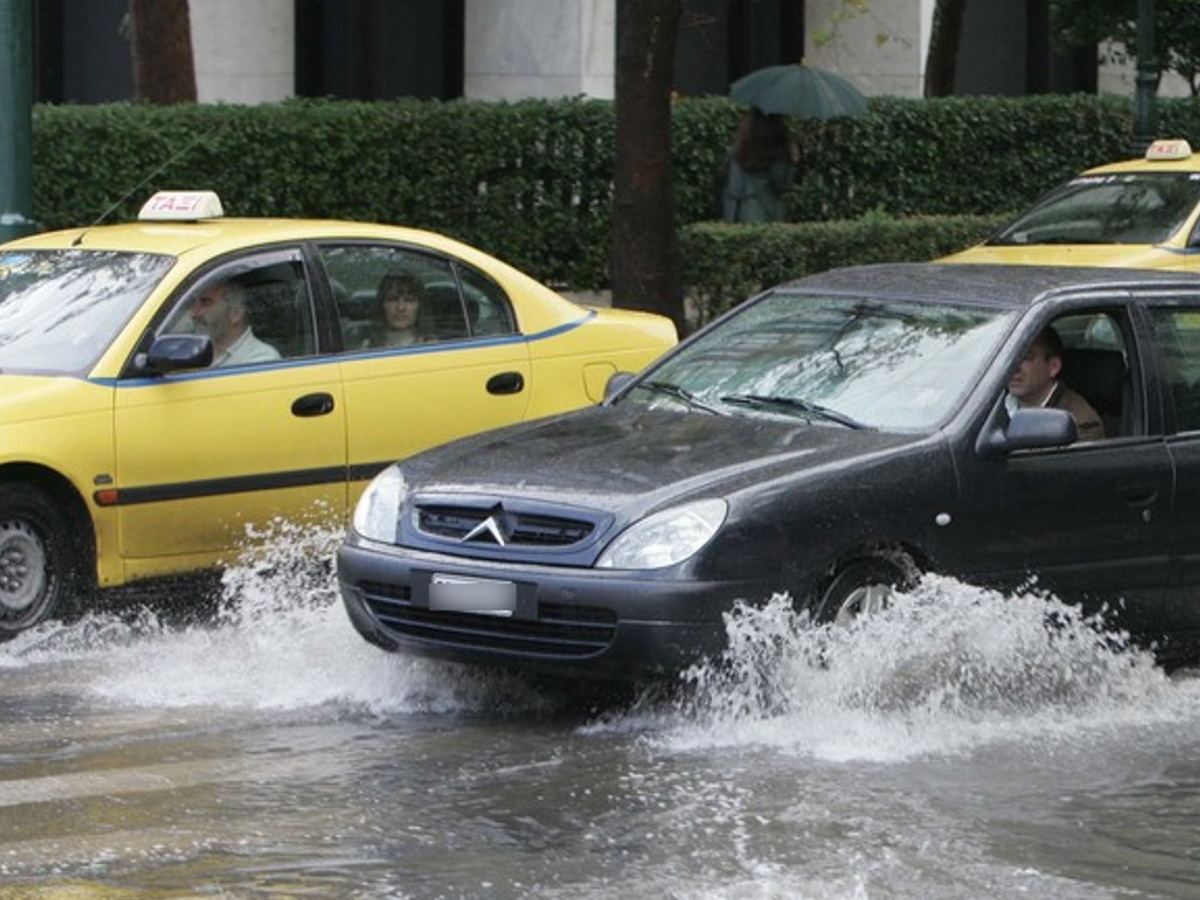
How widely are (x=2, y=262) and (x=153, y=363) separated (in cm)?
137

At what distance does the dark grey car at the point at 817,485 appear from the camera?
8.41 metres

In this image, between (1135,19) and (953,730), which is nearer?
(953,730)

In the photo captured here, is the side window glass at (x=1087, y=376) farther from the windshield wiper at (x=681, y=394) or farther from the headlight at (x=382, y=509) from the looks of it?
the headlight at (x=382, y=509)

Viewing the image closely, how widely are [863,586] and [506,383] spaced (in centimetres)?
320

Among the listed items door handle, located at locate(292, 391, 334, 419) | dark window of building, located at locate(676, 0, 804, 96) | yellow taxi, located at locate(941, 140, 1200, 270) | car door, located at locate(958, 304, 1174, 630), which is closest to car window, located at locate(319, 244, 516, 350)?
door handle, located at locate(292, 391, 334, 419)

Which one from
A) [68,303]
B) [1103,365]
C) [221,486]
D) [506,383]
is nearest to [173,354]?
[221,486]

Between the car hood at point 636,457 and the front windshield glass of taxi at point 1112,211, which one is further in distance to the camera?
the front windshield glass of taxi at point 1112,211

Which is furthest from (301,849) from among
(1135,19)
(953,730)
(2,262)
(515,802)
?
(1135,19)

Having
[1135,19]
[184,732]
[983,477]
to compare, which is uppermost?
[1135,19]

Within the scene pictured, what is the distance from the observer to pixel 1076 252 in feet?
55.9

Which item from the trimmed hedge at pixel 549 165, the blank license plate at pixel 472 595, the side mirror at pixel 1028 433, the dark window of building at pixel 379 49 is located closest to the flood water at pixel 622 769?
the blank license plate at pixel 472 595

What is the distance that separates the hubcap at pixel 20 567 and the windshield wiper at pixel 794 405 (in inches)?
105

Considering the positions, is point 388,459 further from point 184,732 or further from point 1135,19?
point 1135,19

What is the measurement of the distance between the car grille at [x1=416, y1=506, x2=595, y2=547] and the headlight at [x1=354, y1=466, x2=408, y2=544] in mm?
138
